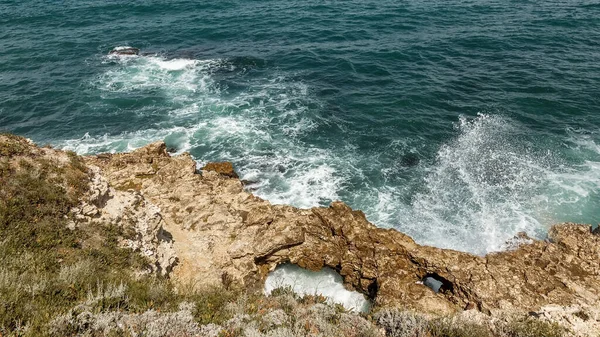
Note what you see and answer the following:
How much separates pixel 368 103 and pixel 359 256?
2298 cm

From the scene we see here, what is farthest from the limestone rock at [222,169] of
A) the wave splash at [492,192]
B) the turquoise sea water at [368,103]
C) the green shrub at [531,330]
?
the green shrub at [531,330]

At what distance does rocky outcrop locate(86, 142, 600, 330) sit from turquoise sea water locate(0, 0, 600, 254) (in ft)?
14.5

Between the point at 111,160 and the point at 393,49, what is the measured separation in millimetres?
40793

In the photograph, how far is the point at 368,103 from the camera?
3912 cm

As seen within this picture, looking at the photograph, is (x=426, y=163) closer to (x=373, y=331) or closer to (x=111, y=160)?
(x=373, y=331)

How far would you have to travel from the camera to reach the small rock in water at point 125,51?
53.5 metres

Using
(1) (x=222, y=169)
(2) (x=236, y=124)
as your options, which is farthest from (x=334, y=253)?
(2) (x=236, y=124)

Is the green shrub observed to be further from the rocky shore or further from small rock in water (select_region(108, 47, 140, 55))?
Answer: small rock in water (select_region(108, 47, 140, 55))

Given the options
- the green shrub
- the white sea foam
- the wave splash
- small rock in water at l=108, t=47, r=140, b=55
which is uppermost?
the green shrub

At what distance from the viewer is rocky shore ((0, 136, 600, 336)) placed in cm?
1663

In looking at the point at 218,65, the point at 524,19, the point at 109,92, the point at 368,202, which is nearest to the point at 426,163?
the point at 368,202

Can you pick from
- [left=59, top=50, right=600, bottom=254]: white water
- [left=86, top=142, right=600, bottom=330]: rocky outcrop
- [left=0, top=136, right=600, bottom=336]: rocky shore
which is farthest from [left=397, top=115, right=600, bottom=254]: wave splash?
[left=86, top=142, right=600, bottom=330]: rocky outcrop

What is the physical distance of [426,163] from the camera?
102 ft

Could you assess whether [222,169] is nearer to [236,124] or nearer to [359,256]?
[236,124]
